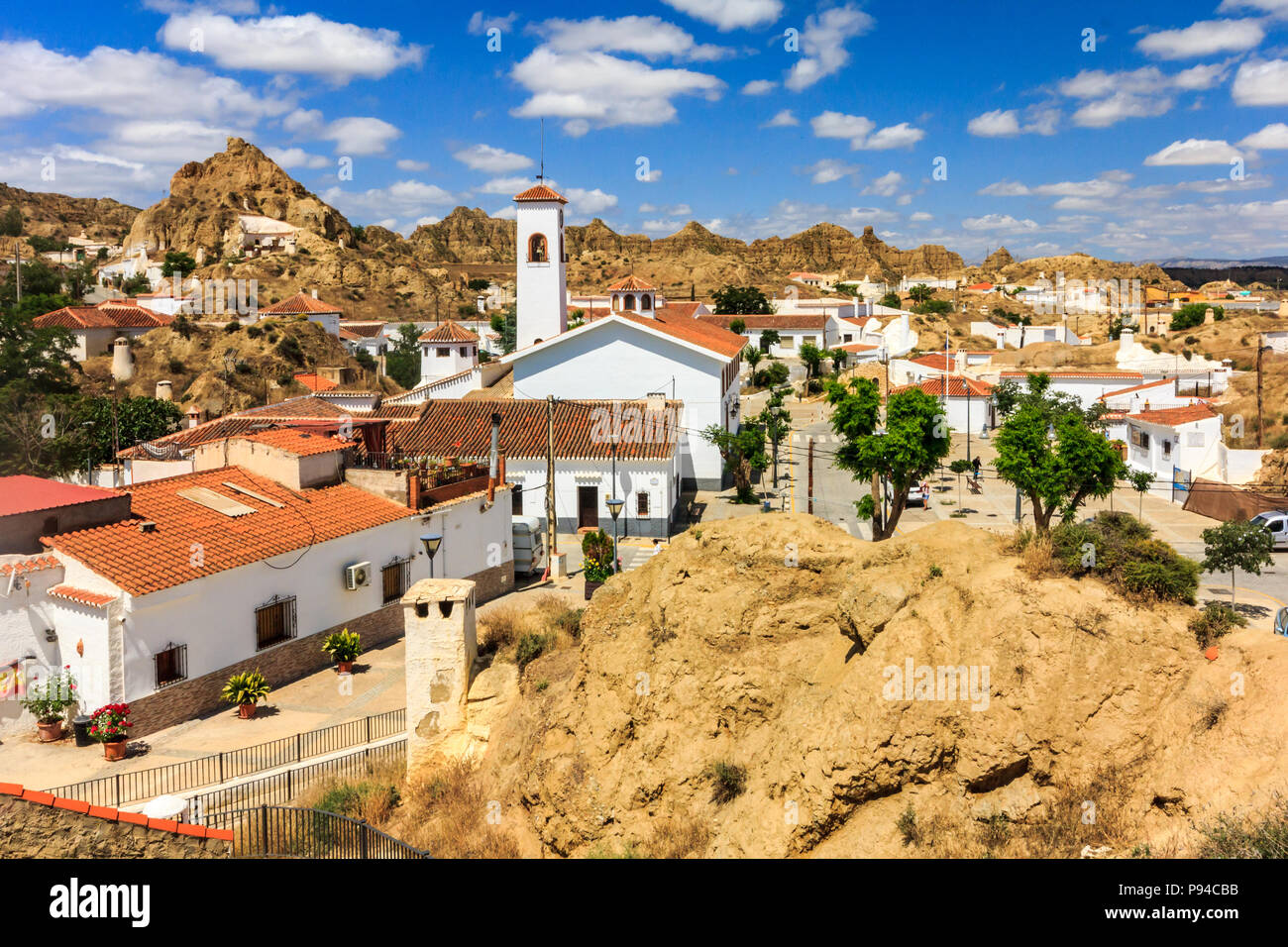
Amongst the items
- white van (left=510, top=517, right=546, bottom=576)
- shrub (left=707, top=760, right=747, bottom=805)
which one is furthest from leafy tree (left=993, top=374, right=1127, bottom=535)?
shrub (left=707, top=760, right=747, bottom=805)

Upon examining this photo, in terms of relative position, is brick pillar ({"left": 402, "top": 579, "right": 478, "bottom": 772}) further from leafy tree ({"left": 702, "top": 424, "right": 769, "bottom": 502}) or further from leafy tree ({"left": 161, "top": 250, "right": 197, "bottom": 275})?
leafy tree ({"left": 161, "top": 250, "right": 197, "bottom": 275})

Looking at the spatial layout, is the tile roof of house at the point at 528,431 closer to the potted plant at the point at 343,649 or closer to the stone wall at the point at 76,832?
the potted plant at the point at 343,649

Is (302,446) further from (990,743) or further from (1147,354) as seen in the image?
(1147,354)

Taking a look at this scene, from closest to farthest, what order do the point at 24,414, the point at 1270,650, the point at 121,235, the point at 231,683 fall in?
the point at 1270,650
the point at 231,683
the point at 24,414
the point at 121,235

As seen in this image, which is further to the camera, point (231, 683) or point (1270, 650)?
point (231, 683)

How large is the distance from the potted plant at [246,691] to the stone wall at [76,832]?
7.34 m

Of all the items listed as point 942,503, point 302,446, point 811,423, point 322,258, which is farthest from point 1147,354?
point 322,258

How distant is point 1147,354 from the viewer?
5859 centimetres

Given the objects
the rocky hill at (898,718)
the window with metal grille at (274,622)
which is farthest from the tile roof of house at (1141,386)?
the rocky hill at (898,718)

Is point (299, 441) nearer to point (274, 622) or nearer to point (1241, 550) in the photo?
point (274, 622)

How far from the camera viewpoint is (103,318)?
58625 mm

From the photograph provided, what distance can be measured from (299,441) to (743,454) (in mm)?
15955

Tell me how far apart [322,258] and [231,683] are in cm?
8613

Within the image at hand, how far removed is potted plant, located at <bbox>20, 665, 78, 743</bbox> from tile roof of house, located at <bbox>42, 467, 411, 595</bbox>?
1.71 meters
